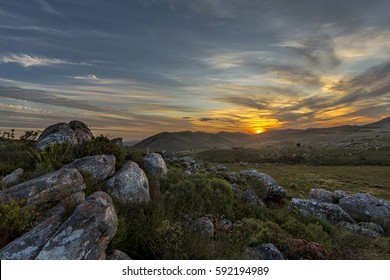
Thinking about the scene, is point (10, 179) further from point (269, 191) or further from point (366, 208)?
point (366, 208)

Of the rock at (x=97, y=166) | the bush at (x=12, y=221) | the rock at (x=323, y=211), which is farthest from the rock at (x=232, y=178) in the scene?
the bush at (x=12, y=221)

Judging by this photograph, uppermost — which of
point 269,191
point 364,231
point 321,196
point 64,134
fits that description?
point 64,134

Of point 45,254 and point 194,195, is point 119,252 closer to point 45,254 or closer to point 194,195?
point 45,254

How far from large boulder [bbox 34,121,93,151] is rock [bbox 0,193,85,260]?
800cm

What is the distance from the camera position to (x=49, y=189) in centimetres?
802

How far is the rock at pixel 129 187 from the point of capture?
31.5ft

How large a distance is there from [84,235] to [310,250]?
7346mm

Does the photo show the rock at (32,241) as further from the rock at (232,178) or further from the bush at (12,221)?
the rock at (232,178)

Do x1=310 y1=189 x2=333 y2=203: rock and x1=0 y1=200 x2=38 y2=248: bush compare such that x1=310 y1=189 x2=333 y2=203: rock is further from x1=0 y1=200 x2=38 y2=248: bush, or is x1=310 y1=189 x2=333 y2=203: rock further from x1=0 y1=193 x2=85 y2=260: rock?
x1=0 y1=200 x2=38 y2=248: bush

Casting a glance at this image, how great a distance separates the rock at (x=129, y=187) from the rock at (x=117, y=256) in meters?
2.88

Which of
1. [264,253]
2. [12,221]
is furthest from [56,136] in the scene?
[264,253]

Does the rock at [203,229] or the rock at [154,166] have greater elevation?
the rock at [154,166]

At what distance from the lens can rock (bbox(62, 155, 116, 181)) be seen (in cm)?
1010

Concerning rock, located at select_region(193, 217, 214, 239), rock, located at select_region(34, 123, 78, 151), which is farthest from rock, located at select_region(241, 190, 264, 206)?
rock, located at select_region(34, 123, 78, 151)
